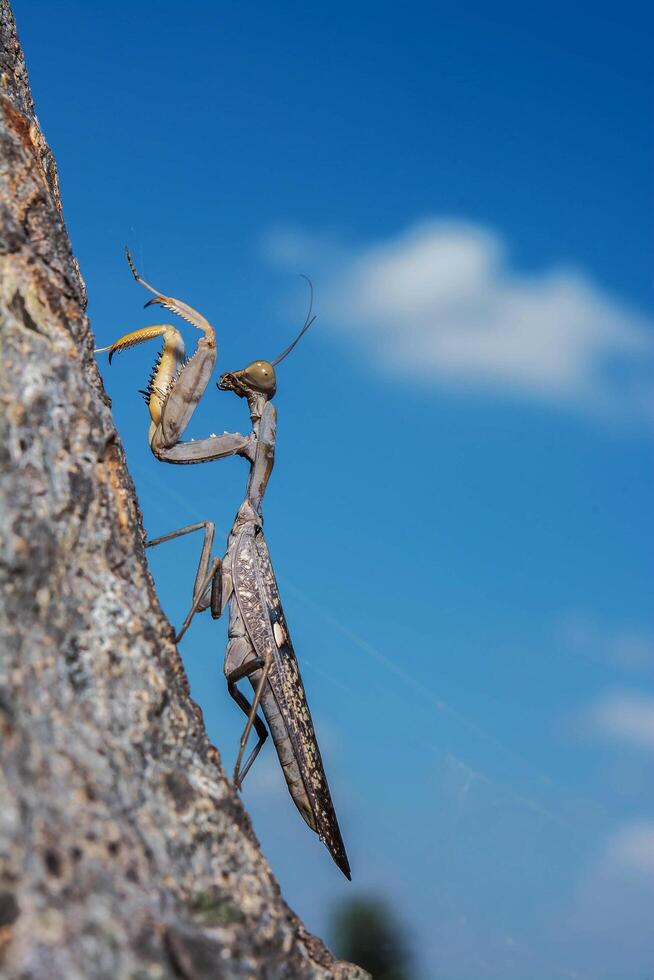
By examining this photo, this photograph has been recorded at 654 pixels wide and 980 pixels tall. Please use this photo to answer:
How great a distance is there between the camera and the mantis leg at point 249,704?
1092 cm

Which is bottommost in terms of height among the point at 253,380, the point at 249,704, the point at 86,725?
the point at 86,725

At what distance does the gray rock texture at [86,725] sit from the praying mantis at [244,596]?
2.37 m

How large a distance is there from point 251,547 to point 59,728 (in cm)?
507

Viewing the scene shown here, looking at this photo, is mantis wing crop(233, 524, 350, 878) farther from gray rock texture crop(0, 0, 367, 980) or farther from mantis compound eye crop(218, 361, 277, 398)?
gray rock texture crop(0, 0, 367, 980)

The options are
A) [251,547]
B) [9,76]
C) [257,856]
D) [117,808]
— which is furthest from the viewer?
[251,547]

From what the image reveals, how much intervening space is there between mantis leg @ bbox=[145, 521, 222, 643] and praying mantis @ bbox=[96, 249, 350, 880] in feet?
0.03

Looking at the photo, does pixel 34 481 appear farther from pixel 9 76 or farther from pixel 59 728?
pixel 9 76

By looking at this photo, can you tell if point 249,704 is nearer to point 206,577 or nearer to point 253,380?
point 206,577

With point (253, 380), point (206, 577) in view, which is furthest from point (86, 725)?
point (253, 380)

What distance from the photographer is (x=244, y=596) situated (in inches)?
456

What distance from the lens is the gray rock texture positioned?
626 centimetres

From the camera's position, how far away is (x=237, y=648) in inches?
453

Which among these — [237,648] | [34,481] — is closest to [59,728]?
[34,481]

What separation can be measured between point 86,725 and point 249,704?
458 centimetres
